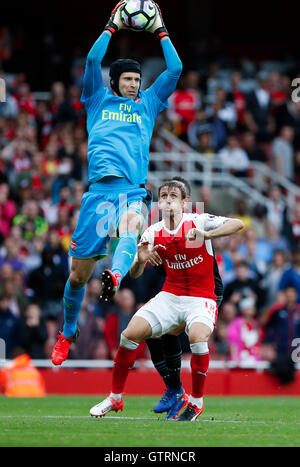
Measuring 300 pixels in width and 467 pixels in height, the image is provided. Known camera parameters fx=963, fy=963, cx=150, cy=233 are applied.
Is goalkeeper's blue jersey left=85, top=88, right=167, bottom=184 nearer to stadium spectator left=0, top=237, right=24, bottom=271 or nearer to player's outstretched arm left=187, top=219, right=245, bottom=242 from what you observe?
player's outstretched arm left=187, top=219, right=245, bottom=242

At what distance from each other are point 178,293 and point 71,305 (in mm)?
1310

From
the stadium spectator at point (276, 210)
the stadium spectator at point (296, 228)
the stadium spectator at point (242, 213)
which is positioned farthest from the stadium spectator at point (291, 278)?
the stadium spectator at point (276, 210)

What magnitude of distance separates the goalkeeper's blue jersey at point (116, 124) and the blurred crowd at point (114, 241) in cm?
603

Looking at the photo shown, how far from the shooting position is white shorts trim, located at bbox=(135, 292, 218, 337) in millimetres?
9141

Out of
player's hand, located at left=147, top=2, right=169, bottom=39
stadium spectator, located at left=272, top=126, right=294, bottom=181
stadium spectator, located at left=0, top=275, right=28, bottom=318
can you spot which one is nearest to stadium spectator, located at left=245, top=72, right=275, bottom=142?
stadium spectator, located at left=272, top=126, right=294, bottom=181

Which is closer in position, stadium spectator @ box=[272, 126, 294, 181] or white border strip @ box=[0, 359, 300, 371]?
white border strip @ box=[0, 359, 300, 371]

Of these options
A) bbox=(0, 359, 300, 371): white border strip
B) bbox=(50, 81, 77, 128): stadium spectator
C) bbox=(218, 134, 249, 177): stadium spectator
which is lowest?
bbox=(0, 359, 300, 371): white border strip

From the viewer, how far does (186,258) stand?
9.37 metres

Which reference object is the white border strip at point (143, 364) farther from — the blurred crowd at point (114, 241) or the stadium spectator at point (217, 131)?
the stadium spectator at point (217, 131)

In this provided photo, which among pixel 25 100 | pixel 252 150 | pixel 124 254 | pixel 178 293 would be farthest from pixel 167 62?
pixel 252 150

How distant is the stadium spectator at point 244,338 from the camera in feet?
51.5

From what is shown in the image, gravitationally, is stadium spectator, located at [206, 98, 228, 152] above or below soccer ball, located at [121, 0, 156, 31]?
below

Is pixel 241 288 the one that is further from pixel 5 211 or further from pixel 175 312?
pixel 175 312

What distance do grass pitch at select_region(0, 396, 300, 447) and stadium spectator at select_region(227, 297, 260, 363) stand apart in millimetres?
3848
